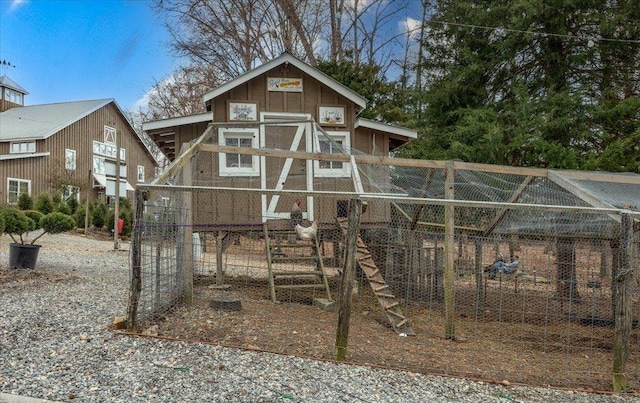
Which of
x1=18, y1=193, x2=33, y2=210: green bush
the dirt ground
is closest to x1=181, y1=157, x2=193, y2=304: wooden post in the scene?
the dirt ground

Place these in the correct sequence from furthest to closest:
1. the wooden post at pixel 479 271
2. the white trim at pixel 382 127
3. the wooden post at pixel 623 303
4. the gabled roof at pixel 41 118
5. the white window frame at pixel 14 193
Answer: the gabled roof at pixel 41 118
the white window frame at pixel 14 193
the white trim at pixel 382 127
the wooden post at pixel 479 271
the wooden post at pixel 623 303

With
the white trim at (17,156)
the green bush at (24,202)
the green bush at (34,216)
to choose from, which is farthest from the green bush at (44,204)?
the green bush at (34,216)

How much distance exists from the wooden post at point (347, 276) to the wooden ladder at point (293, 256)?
98.9 inches

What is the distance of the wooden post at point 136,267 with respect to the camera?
4.89 m

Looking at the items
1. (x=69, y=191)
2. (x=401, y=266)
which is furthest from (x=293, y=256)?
(x=69, y=191)

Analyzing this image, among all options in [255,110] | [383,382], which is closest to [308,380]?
[383,382]

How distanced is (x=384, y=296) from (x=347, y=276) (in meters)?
2.42

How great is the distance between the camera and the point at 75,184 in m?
23.3

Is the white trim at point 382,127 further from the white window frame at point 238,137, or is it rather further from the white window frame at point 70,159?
the white window frame at point 70,159

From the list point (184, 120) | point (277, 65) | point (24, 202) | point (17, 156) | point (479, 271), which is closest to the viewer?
point (479, 271)

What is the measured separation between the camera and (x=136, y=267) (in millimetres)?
4914

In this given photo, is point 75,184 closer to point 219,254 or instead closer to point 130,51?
point 130,51

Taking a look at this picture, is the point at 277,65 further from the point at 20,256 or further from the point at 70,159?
the point at 70,159

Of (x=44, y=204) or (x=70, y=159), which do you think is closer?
(x=44, y=204)
